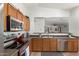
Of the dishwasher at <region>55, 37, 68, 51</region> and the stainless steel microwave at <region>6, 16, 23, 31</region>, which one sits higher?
the stainless steel microwave at <region>6, 16, 23, 31</region>

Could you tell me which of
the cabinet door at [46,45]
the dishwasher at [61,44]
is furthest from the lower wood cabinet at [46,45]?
the dishwasher at [61,44]

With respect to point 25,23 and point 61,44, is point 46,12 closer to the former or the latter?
point 25,23

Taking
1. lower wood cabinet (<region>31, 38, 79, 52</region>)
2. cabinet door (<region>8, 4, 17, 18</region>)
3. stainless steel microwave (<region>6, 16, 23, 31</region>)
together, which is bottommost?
lower wood cabinet (<region>31, 38, 79, 52</region>)

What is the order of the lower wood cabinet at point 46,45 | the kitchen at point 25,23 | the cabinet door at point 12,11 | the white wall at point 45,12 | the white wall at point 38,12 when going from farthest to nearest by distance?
the lower wood cabinet at point 46,45, the white wall at point 45,12, the white wall at point 38,12, the cabinet door at point 12,11, the kitchen at point 25,23

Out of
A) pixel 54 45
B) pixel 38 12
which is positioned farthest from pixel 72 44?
pixel 38 12

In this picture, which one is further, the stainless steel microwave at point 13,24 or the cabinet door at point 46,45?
the cabinet door at point 46,45

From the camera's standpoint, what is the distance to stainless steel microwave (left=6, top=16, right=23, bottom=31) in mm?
1847

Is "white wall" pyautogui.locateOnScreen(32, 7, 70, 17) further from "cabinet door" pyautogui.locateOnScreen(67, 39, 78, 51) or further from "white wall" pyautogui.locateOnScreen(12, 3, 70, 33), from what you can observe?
"cabinet door" pyautogui.locateOnScreen(67, 39, 78, 51)

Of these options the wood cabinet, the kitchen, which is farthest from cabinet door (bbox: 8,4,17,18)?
the wood cabinet

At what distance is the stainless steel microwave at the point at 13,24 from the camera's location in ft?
6.06

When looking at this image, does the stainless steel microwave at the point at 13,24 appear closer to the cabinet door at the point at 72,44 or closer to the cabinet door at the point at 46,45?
the cabinet door at the point at 46,45

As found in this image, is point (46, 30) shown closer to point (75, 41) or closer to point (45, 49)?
point (45, 49)

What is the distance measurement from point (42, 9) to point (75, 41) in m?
2.34

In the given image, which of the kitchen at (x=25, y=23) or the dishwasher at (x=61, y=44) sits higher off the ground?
the kitchen at (x=25, y=23)
